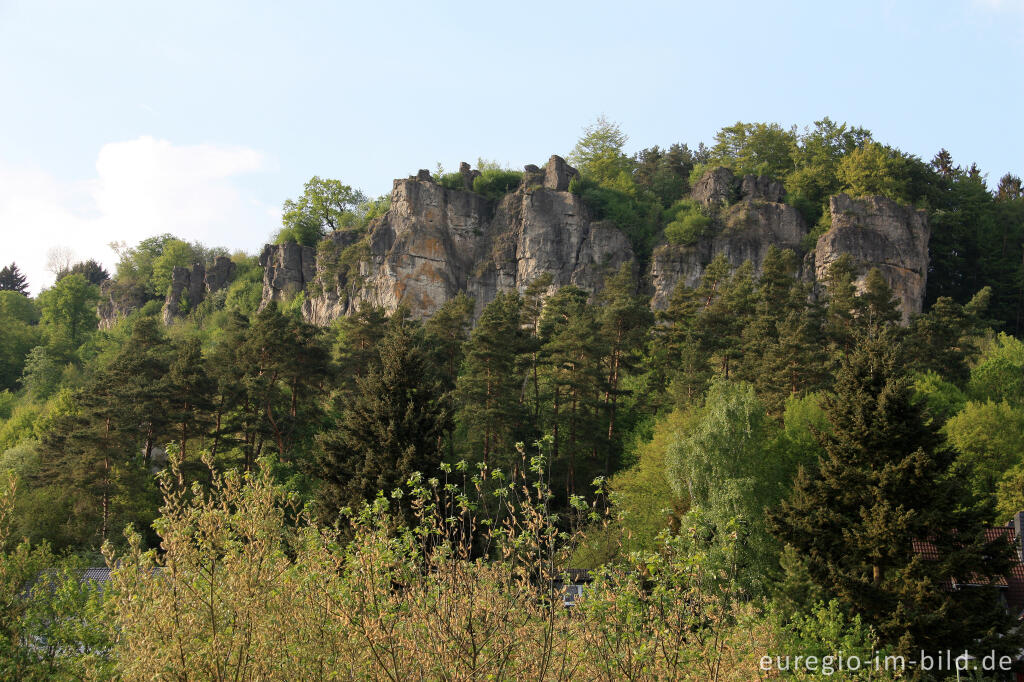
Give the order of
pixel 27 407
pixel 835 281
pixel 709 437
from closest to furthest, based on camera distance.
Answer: pixel 709 437, pixel 835 281, pixel 27 407

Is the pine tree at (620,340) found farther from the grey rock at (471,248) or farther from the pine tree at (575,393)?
the grey rock at (471,248)

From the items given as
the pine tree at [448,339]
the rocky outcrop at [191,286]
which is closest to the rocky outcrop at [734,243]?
the pine tree at [448,339]

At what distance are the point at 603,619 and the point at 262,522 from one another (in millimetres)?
4325

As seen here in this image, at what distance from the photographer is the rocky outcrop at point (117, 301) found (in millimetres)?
84125

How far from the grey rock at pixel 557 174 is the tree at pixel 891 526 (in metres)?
43.1

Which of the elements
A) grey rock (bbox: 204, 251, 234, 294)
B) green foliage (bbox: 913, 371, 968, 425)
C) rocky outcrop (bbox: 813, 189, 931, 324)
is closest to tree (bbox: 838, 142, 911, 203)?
rocky outcrop (bbox: 813, 189, 931, 324)

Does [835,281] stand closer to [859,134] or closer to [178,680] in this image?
[859,134]

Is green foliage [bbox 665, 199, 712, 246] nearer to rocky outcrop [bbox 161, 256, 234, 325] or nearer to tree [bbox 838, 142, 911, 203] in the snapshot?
tree [bbox 838, 142, 911, 203]

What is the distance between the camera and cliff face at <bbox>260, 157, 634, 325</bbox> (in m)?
60.1

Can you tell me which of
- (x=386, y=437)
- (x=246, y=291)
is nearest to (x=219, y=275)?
(x=246, y=291)

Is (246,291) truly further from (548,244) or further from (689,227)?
(689,227)

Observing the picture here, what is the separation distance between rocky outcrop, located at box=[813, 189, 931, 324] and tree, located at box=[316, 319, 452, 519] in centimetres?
3546

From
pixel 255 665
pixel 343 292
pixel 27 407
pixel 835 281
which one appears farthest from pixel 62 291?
pixel 255 665

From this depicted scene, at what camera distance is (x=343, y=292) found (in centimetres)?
6369
